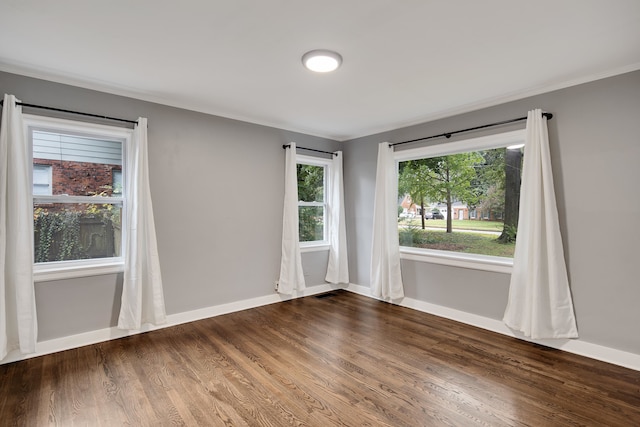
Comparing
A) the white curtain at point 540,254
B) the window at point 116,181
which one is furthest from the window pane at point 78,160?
the white curtain at point 540,254

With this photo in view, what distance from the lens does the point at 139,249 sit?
10.4ft

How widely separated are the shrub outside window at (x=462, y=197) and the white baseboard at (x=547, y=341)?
2.27 feet

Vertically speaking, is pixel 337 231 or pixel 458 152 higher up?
pixel 458 152

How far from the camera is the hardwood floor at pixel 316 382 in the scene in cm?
205

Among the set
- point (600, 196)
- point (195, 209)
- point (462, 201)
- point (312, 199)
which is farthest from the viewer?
point (312, 199)

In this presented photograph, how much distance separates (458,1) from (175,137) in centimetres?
305

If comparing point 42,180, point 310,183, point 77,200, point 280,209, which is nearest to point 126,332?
point 77,200

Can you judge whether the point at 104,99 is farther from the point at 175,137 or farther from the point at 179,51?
the point at 179,51

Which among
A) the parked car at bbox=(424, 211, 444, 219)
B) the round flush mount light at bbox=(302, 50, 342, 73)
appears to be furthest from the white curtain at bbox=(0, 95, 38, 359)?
the parked car at bbox=(424, 211, 444, 219)

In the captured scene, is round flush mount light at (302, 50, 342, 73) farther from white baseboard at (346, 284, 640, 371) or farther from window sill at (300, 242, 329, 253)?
white baseboard at (346, 284, 640, 371)

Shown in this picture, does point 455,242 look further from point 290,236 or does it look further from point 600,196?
point 290,236

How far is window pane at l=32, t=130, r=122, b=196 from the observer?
117 inches

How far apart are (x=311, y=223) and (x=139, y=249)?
8.39ft

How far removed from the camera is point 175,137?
11.8 feet
